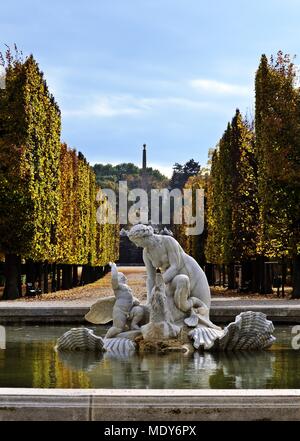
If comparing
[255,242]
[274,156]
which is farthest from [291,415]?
[255,242]

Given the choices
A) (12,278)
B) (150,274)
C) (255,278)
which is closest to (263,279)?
(255,278)

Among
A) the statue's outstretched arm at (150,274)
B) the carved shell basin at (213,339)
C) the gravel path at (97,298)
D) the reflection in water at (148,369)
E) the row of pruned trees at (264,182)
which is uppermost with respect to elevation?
the row of pruned trees at (264,182)

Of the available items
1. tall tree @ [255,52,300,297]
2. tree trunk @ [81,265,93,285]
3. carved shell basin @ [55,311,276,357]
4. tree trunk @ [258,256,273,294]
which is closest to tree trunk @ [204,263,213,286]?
tree trunk @ [81,265,93,285]

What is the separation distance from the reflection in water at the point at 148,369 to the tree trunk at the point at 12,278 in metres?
18.3

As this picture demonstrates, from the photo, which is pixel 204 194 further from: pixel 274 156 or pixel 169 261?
pixel 169 261

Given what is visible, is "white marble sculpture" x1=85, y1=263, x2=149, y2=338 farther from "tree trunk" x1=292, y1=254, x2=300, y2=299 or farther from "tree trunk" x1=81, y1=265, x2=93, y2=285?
"tree trunk" x1=81, y1=265, x2=93, y2=285

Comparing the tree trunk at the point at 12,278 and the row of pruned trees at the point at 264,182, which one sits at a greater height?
the row of pruned trees at the point at 264,182

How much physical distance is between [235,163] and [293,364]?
27.9 m

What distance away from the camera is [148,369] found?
9.47m

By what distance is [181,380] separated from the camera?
8609 mm

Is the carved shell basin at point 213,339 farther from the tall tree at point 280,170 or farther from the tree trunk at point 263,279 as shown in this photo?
the tree trunk at point 263,279

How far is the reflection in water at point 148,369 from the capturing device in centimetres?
847

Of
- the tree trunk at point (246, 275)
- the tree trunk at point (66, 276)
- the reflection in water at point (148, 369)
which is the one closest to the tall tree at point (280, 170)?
the tree trunk at point (246, 275)

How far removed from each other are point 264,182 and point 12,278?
31.0ft
